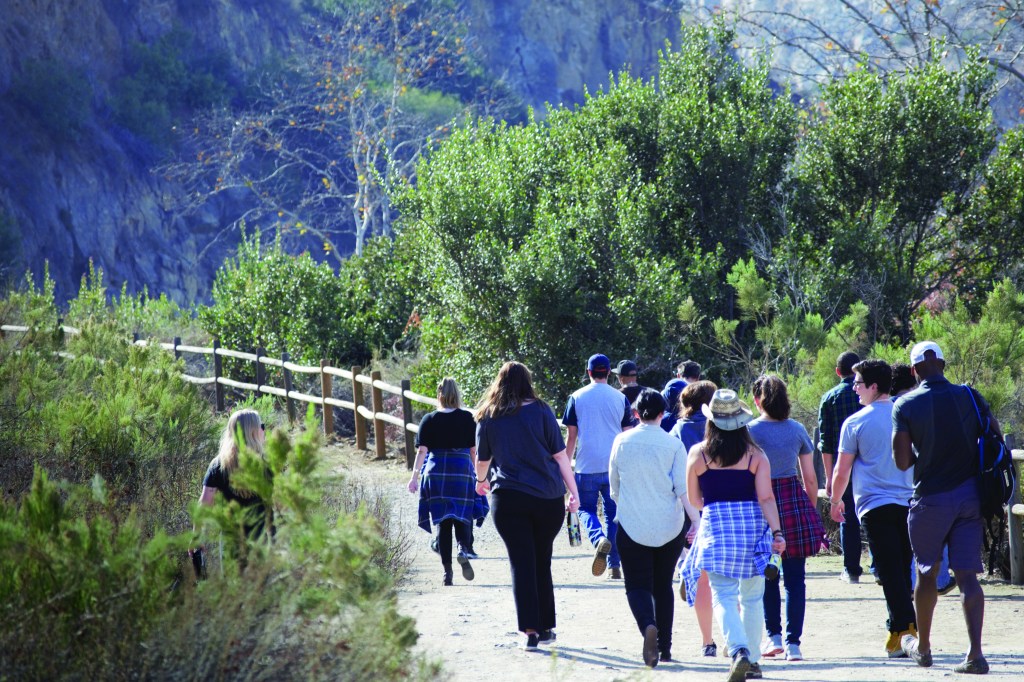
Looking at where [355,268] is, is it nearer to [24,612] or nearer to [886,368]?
[886,368]

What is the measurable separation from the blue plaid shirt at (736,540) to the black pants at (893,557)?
1079 millimetres

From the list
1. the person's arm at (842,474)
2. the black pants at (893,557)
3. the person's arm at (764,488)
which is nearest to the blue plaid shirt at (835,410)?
the person's arm at (842,474)

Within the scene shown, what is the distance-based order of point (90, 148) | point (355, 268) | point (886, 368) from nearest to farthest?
point (886, 368)
point (355, 268)
point (90, 148)

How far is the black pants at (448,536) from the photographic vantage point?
28.6 ft

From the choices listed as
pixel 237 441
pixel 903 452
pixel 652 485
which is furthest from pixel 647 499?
pixel 237 441

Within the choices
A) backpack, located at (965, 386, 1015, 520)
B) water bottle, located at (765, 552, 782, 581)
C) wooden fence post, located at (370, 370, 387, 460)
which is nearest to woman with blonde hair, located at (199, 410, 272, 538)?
water bottle, located at (765, 552, 782, 581)

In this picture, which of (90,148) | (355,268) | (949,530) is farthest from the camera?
(90,148)

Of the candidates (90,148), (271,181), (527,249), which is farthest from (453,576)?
(271,181)

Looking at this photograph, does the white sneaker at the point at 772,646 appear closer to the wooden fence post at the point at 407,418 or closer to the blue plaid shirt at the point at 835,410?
the blue plaid shirt at the point at 835,410

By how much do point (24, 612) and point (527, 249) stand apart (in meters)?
13.0

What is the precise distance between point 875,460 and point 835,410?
3.93ft

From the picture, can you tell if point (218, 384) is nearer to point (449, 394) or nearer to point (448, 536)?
point (448, 536)

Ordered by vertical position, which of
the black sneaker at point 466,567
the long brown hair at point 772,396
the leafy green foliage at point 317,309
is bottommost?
the black sneaker at point 466,567

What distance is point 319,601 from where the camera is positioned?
161 inches
